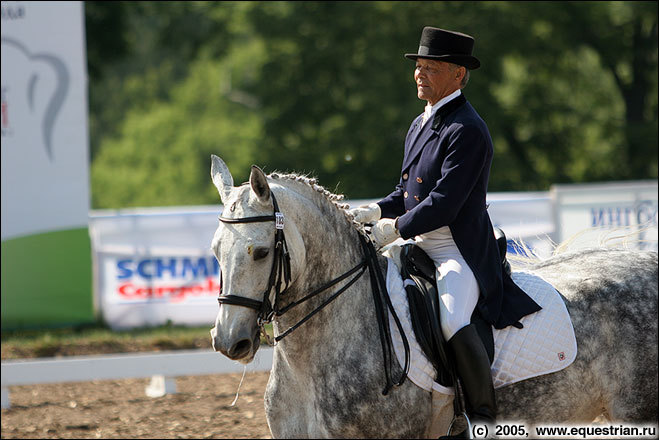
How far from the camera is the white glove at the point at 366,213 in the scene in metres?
4.46

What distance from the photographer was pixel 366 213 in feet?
14.8

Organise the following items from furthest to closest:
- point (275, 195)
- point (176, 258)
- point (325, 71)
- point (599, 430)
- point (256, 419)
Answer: point (325, 71) → point (176, 258) → point (256, 419) → point (599, 430) → point (275, 195)

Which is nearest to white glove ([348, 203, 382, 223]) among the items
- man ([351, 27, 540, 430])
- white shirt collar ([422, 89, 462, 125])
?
man ([351, 27, 540, 430])

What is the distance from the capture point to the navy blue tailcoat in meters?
4.22

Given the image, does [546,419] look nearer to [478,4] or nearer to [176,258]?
[176,258]

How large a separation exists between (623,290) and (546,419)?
870 millimetres

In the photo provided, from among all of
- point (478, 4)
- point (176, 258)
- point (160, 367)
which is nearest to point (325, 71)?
point (478, 4)

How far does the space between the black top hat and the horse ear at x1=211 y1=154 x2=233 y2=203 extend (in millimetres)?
1114

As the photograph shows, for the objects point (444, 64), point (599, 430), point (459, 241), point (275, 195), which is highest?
point (444, 64)

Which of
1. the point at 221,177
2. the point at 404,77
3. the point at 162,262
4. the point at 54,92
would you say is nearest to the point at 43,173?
the point at 54,92

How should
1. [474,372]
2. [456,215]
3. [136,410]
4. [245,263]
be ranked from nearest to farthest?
[245,263]
[474,372]
[456,215]
[136,410]

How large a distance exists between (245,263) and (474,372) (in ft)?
4.15

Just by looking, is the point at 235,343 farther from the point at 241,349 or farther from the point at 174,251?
the point at 174,251

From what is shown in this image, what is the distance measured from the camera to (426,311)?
4289mm
